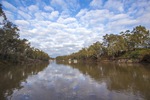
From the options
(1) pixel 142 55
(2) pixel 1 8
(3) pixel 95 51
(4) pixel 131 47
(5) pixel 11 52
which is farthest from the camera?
(3) pixel 95 51

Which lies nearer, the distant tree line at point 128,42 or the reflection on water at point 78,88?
the reflection on water at point 78,88

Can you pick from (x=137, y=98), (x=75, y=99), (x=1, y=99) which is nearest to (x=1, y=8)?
(x=1, y=99)

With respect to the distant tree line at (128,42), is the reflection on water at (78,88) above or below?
below

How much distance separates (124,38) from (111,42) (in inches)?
341

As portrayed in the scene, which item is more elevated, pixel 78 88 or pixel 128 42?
pixel 128 42

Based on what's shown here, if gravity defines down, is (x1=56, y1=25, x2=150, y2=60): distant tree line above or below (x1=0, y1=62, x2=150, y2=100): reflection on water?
above

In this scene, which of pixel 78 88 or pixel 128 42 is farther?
pixel 128 42

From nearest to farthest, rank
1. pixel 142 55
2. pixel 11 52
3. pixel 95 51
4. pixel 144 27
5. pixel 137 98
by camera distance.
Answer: pixel 137 98 → pixel 142 55 → pixel 11 52 → pixel 144 27 → pixel 95 51

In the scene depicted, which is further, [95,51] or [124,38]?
[95,51]

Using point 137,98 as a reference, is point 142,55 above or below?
above

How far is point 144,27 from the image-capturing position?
86.2 meters

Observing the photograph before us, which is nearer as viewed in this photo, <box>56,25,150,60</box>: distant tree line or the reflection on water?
the reflection on water

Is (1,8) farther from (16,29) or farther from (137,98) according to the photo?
(137,98)

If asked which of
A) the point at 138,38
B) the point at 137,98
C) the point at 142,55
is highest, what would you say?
the point at 138,38
